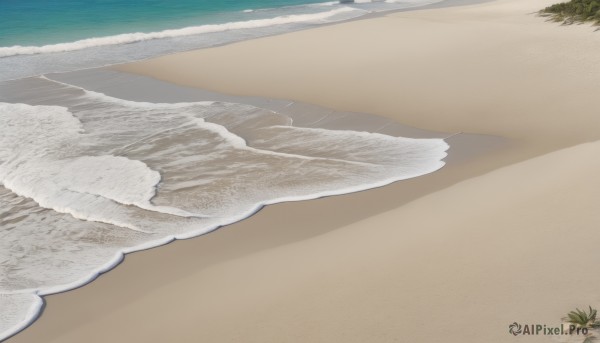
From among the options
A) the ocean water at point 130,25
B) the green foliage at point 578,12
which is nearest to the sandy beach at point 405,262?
the green foliage at point 578,12

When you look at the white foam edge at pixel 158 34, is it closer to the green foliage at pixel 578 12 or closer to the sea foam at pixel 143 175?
the sea foam at pixel 143 175

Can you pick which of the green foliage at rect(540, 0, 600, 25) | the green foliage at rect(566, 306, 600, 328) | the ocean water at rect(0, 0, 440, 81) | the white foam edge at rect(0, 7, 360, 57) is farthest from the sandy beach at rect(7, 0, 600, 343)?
the white foam edge at rect(0, 7, 360, 57)

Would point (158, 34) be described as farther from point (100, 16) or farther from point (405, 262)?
point (405, 262)

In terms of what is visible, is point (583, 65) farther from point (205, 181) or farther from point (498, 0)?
point (498, 0)

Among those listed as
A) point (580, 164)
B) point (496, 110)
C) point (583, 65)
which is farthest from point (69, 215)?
point (583, 65)

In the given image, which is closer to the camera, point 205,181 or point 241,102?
point 205,181

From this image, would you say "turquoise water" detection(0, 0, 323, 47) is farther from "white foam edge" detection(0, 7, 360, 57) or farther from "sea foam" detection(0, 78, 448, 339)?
"sea foam" detection(0, 78, 448, 339)
